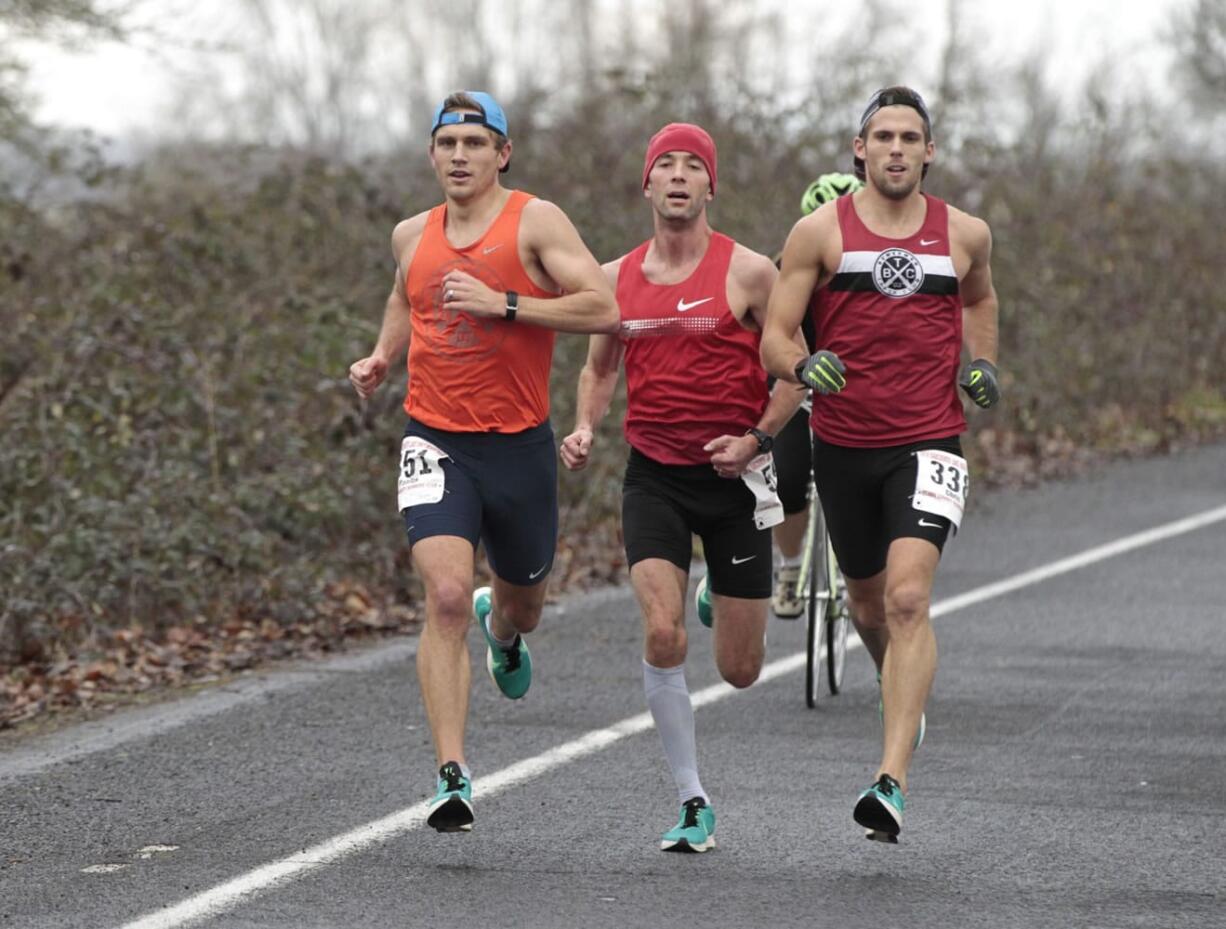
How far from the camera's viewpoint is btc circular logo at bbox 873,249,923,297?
692cm

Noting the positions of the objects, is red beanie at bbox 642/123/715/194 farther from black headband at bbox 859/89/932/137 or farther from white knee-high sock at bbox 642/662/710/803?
white knee-high sock at bbox 642/662/710/803

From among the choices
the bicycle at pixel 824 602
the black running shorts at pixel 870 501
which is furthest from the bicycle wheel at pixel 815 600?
the black running shorts at pixel 870 501

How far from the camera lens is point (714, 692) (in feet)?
32.0

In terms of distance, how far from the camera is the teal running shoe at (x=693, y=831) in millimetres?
6758

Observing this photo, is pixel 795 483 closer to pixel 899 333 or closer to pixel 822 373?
pixel 899 333

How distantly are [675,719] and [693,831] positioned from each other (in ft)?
1.15

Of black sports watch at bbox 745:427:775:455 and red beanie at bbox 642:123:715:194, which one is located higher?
red beanie at bbox 642:123:715:194

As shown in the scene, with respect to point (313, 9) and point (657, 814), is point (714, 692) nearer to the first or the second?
point (657, 814)

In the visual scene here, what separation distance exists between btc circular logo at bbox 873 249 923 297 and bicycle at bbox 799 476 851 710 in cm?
286

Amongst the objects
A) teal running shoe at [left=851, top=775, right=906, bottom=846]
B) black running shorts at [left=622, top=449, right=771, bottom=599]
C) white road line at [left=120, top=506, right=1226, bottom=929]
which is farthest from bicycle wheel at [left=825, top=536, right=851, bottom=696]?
teal running shoe at [left=851, top=775, right=906, bottom=846]

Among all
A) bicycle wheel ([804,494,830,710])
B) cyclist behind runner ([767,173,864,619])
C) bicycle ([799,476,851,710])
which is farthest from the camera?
cyclist behind runner ([767,173,864,619])

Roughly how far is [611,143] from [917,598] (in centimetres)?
1340

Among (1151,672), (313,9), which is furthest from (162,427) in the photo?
(313,9)

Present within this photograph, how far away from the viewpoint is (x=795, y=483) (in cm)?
1021
